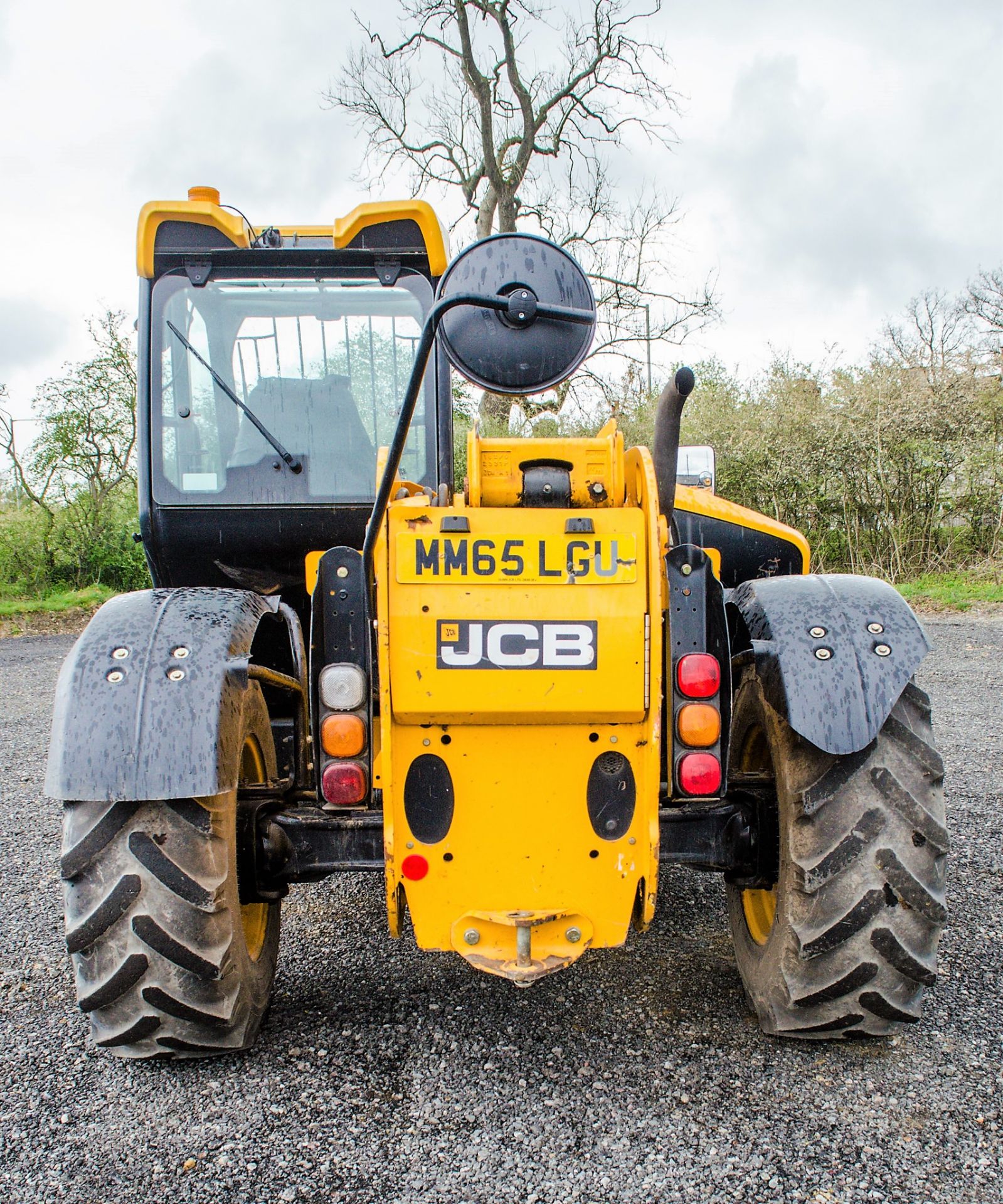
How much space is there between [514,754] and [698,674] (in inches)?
19.1

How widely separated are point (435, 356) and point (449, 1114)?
2633 millimetres

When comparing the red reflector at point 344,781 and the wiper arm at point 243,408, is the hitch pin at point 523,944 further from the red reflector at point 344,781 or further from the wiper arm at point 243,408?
the wiper arm at point 243,408

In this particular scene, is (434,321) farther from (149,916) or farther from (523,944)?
(149,916)

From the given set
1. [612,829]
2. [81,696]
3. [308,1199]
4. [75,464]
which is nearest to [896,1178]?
[612,829]

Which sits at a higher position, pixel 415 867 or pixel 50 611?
pixel 415 867

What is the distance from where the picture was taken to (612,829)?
7.50 ft

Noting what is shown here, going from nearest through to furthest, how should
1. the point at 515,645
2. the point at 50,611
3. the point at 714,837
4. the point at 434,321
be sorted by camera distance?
1. the point at 434,321
2. the point at 515,645
3. the point at 714,837
4. the point at 50,611

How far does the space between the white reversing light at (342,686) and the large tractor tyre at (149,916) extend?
382mm

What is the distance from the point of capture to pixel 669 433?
2209 mm

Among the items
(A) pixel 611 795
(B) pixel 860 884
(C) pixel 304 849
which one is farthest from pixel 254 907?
(B) pixel 860 884

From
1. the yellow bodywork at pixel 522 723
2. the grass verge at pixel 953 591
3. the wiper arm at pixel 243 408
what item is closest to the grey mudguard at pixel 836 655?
the yellow bodywork at pixel 522 723

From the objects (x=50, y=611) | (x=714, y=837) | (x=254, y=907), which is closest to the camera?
(x=714, y=837)

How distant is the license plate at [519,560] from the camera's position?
221 centimetres

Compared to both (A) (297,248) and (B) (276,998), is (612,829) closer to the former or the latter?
(B) (276,998)
